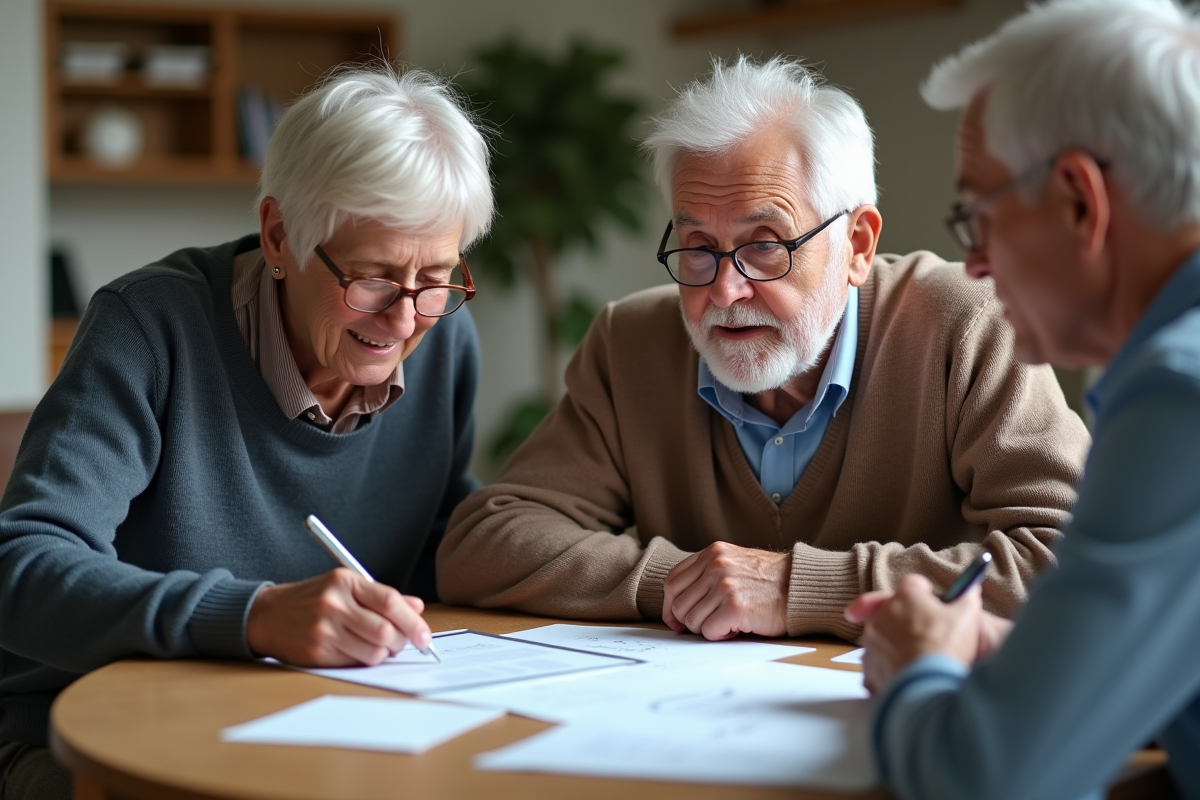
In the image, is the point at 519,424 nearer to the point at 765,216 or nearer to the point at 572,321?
the point at 572,321

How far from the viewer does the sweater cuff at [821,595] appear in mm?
1486

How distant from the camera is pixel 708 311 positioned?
181 cm

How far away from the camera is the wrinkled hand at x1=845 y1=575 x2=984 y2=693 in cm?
104

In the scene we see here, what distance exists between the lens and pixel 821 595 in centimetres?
150

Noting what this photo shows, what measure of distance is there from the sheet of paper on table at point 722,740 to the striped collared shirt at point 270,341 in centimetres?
81

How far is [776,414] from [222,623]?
90 cm

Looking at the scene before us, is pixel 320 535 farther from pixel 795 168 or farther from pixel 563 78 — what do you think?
pixel 563 78

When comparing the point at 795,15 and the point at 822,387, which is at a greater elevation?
the point at 795,15

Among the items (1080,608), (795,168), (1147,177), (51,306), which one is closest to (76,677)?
(795,168)

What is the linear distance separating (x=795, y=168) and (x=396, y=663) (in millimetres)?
898

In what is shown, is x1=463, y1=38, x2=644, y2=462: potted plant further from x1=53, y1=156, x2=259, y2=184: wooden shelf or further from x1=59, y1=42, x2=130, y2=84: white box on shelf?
x1=59, y1=42, x2=130, y2=84: white box on shelf

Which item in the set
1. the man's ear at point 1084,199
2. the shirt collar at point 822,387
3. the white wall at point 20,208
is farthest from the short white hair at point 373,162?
the white wall at point 20,208

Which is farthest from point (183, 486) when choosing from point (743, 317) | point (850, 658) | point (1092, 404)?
point (1092, 404)

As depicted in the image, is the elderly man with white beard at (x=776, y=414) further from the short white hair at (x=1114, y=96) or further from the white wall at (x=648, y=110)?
the white wall at (x=648, y=110)
